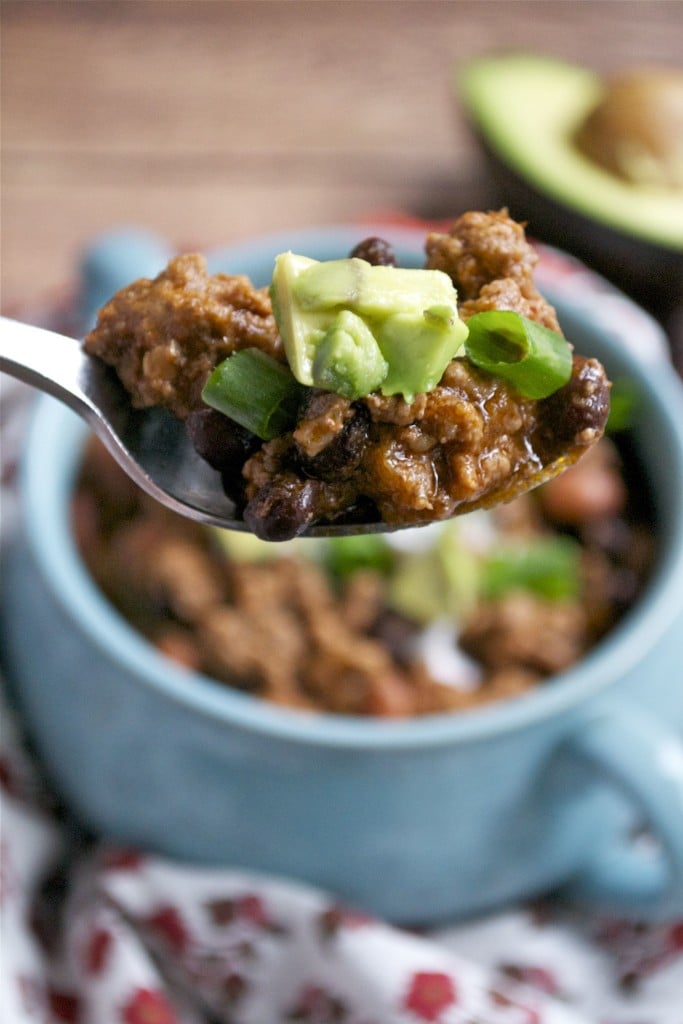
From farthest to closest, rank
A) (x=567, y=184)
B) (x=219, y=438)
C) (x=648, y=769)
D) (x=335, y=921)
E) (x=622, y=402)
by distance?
(x=567, y=184)
(x=622, y=402)
(x=335, y=921)
(x=648, y=769)
(x=219, y=438)

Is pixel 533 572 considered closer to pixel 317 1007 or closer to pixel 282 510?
pixel 317 1007

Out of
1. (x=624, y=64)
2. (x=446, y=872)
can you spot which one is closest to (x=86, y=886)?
(x=446, y=872)

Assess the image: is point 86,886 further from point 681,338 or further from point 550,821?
point 681,338

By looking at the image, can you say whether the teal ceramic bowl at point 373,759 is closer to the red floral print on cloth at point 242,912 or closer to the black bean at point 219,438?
the red floral print on cloth at point 242,912

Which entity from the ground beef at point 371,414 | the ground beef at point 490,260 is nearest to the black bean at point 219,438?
the ground beef at point 371,414

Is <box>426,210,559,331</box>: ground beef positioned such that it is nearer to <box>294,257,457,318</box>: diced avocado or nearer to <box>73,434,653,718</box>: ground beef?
<box>294,257,457,318</box>: diced avocado

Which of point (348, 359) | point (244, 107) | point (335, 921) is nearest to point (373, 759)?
point (335, 921)
